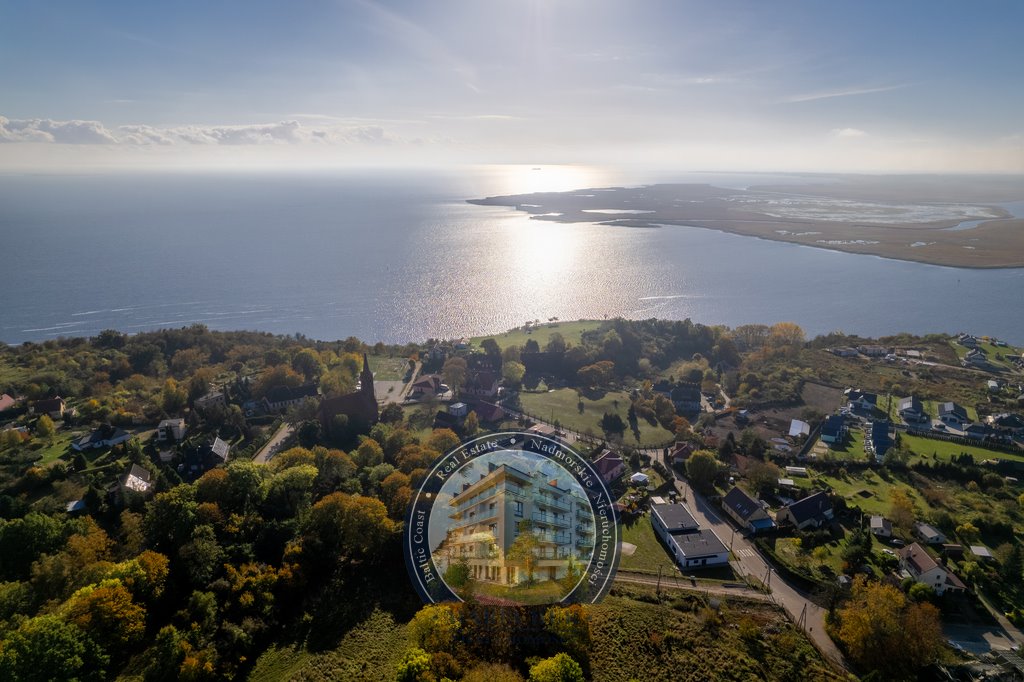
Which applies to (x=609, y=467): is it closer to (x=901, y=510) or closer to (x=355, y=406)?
(x=901, y=510)

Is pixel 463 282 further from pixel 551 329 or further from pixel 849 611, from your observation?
pixel 849 611

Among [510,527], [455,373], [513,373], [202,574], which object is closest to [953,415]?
[513,373]

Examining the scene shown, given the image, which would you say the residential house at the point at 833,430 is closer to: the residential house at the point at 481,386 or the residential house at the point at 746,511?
A: the residential house at the point at 746,511

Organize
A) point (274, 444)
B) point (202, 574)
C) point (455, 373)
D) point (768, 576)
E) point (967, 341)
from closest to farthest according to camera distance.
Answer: point (202, 574) → point (768, 576) → point (274, 444) → point (455, 373) → point (967, 341)

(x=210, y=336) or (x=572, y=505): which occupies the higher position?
(x=572, y=505)

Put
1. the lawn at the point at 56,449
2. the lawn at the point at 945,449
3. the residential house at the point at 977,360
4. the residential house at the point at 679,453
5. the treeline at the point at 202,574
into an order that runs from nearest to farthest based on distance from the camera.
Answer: the treeline at the point at 202,574 < the lawn at the point at 56,449 < the residential house at the point at 679,453 < the lawn at the point at 945,449 < the residential house at the point at 977,360

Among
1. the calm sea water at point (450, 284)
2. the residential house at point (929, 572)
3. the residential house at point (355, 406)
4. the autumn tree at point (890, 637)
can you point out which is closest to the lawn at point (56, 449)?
the residential house at point (355, 406)

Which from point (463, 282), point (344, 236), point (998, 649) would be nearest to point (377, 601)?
point (998, 649)
